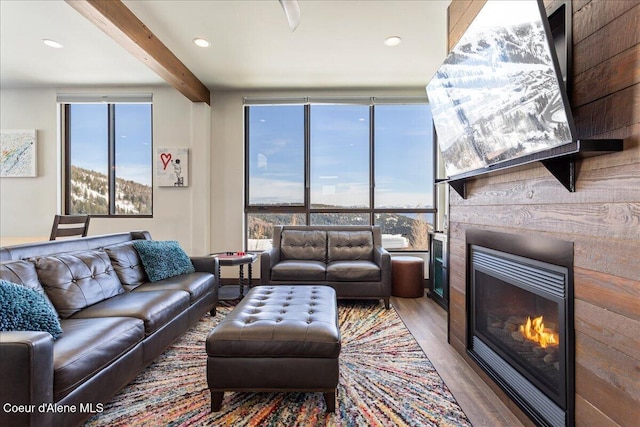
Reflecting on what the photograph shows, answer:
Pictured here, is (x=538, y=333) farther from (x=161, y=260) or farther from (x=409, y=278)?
(x=161, y=260)

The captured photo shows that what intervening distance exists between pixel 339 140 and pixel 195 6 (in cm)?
247

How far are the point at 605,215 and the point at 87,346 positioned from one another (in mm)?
2247

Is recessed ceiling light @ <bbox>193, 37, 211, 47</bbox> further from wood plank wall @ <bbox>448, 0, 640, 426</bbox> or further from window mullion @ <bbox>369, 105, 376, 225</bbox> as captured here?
wood plank wall @ <bbox>448, 0, 640, 426</bbox>

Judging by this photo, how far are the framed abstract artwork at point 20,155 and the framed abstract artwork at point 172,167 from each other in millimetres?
1692

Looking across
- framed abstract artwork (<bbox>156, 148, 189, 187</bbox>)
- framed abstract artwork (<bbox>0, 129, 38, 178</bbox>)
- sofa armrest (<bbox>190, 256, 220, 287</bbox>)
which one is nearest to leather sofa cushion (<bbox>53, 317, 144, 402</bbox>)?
sofa armrest (<bbox>190, 256, 220, 287</bbox>)

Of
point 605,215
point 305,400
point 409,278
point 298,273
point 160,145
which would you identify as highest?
point 160,145

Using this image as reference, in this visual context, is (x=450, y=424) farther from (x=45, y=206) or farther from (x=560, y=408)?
(x=45, y=206)

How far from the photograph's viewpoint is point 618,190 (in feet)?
3.60

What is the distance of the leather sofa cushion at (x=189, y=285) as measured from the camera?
8.52 ft

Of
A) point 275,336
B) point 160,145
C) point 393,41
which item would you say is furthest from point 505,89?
point 160,145

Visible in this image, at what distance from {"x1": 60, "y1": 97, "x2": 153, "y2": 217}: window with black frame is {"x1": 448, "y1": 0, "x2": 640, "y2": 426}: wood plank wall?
469 cm

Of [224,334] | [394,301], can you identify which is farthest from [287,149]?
[224,334]

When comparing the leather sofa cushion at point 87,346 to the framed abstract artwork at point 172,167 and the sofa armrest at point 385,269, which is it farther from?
the framed abstract artwork at point 172,167

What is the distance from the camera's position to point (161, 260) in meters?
2.93
